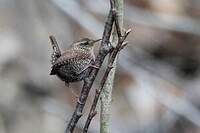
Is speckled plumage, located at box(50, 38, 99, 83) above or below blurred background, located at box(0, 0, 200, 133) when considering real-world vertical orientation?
above

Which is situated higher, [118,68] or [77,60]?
[77,60]

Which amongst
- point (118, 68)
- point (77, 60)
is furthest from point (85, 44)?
point (118, 68)

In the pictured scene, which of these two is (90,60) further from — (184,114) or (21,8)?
(21,8)

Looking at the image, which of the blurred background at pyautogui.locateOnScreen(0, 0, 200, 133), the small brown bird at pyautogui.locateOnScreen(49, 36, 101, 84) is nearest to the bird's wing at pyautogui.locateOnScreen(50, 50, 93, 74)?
the small brown bird at pyautogui.locateOnScreen(49, 36, 101, 84)

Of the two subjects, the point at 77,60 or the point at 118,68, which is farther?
the point at 118,68

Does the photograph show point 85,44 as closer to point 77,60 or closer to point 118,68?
point 77,60

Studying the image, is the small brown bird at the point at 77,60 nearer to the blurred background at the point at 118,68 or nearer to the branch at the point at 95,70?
the branch at the point at 95,70

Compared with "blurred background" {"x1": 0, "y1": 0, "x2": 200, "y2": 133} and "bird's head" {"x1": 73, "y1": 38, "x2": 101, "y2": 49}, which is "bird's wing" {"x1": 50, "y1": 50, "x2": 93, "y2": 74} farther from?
"blurred background" {"x1": 0, "y1": 0, "x2": 200, "y2": 133}
